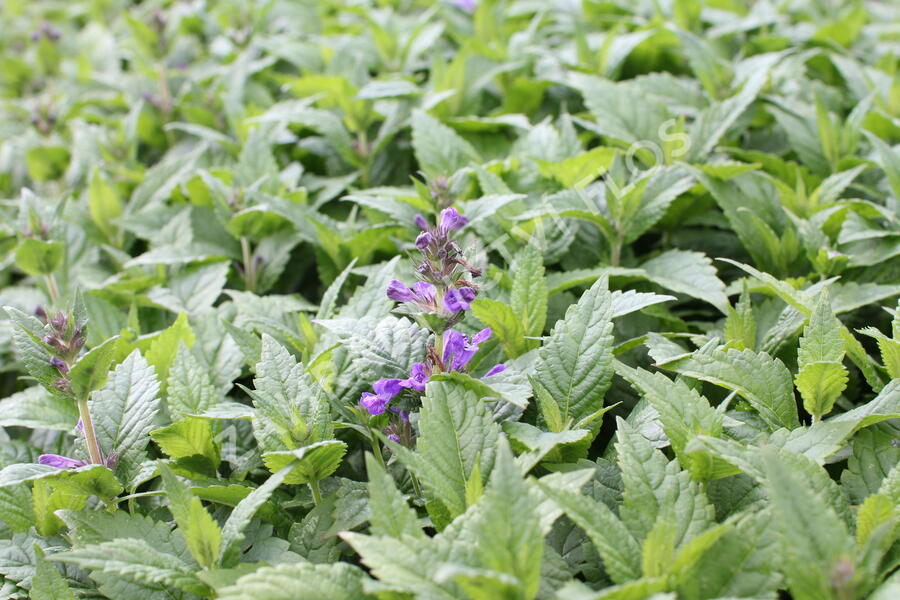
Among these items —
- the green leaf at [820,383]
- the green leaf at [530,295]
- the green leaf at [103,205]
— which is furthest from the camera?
the green leaf at [103,205]

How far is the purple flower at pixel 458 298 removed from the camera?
5.24 ft

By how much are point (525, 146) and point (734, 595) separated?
1724mm

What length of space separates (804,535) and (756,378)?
502 mm

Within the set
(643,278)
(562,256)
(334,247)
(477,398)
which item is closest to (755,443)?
(477,398)

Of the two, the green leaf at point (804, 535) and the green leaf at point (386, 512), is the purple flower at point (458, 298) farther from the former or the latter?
the green leaf at point (804, 535)

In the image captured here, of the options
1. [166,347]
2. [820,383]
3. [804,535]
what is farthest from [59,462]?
[820,383]

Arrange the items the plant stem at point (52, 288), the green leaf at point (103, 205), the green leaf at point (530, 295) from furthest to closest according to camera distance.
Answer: the green leaf at point (103, 205)
the plant stem at point (52, 288)
the green leaf at point (530, 295)

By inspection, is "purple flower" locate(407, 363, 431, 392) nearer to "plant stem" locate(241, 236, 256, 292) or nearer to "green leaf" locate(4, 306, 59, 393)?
"green leaf" locate(4, 306, 59, 393)

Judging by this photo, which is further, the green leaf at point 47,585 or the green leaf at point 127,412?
the green leaf at point 127,412

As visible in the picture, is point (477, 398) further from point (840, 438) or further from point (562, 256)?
point (562, 256)

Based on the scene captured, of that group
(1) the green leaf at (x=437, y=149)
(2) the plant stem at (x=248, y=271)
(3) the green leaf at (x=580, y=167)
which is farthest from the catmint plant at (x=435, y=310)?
(2) the plant stem at (x=248, y=271)

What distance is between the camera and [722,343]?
76.5 inches

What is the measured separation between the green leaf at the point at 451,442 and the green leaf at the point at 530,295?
0.36 meters

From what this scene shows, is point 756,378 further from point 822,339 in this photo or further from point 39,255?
point 39,255
